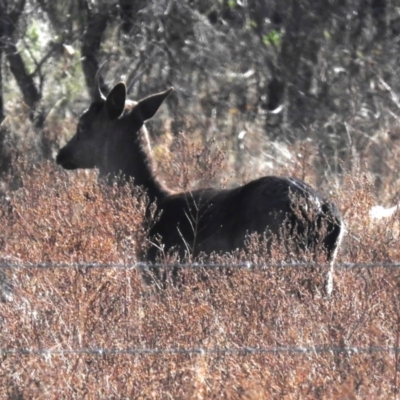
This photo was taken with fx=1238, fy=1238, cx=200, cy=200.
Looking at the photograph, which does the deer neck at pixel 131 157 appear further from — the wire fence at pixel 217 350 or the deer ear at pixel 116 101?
the wire fence at pixel 217 350

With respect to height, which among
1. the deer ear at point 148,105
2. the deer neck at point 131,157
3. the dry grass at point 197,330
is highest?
the dry grass at point 197,330

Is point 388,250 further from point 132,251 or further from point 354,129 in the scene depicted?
point 354,129

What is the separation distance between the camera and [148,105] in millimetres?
10906

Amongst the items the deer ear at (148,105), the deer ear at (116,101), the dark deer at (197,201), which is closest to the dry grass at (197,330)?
the dark deer at (197,201)

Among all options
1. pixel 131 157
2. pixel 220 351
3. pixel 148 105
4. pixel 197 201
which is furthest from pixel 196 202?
pixel 220 351

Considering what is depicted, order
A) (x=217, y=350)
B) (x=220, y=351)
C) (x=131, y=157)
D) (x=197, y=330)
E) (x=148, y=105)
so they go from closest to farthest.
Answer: (x=217, y=350)
(x=220, y=351)
(x=197, y=330)
(x=131, y=157)
(x=148, y=105)

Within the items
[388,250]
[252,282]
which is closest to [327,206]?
[388,250]

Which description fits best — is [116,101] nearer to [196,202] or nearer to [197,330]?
[196,202]

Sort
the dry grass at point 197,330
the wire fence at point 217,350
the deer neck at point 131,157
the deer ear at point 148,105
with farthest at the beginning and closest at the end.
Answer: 1. the deer ear at point 148,105
2. the deer neck at point 131,157
3. the dry grass at point 197,330
4. the wire fence at point 217,350

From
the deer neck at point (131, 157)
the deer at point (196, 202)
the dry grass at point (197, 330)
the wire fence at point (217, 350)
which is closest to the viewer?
the wire fence at point (217, 350)

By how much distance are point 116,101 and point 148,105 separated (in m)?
0.29

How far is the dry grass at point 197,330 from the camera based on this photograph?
6.32 m

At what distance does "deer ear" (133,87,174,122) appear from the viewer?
429 inches

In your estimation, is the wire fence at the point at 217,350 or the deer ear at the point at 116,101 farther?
the deer ear at the point at 116,101
